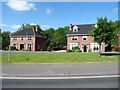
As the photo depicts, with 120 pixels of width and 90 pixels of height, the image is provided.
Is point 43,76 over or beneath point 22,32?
beneath

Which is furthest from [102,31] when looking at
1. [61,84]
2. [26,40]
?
[26,40]

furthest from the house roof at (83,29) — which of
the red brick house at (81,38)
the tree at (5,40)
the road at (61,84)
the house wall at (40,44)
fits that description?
the road at (61,84)

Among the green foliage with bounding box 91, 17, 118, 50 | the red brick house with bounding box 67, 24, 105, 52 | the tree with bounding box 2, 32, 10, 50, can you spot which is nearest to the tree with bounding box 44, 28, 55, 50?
the red brick house with bounding box 67, 24, 105, 52

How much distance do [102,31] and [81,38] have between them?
30.8 m

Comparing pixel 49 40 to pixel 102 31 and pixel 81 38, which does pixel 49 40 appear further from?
pixel 102 31

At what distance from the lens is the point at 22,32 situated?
84.2 metres

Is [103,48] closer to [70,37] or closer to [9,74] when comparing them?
[70,37]

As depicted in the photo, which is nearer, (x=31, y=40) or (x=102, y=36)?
(x=102, y=36)

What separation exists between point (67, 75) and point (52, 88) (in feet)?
16.0

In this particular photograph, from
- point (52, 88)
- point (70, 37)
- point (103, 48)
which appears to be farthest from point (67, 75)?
point (70, 37)

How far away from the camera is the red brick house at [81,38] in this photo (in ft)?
237

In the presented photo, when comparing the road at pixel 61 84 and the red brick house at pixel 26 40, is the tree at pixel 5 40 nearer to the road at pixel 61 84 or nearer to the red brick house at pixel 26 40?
the red brick house at pixel 26 40

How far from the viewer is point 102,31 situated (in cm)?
4400

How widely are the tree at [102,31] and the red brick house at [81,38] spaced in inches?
967
